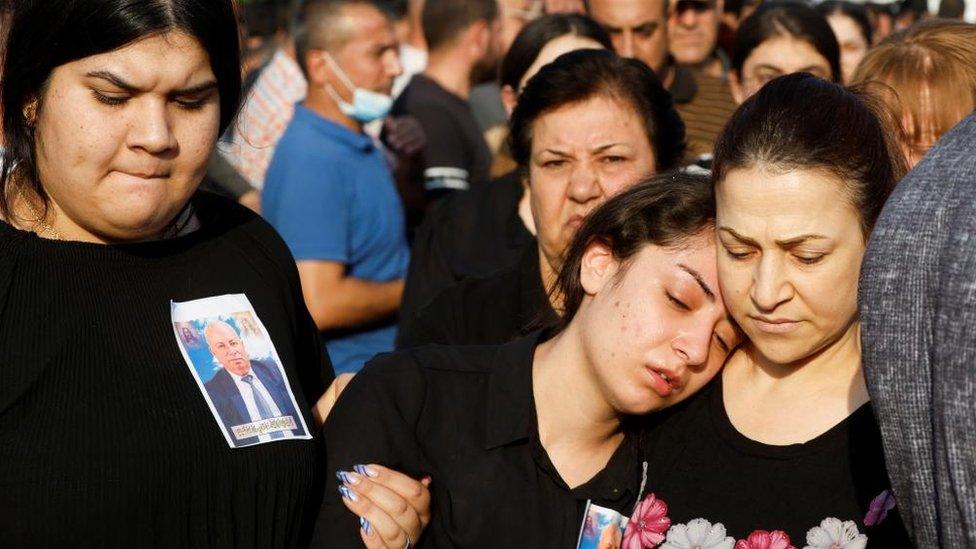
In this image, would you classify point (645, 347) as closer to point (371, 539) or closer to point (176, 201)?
point (371, 539)

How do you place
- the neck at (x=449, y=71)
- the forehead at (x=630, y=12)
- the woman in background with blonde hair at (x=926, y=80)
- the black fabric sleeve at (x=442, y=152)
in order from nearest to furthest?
the woman in background with blonde hair at (x=926, y=80), the forehead at (x=630, y=12), the black fabric sleeve at (x=442, y=152), the neck at (x=449, y=71)

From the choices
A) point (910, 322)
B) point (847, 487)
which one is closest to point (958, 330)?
point (910, 322)

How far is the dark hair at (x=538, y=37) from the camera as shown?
17.0 ft

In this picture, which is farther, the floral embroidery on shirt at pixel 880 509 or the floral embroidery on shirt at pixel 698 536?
the floral embroidery on shirt at pixel 698 536

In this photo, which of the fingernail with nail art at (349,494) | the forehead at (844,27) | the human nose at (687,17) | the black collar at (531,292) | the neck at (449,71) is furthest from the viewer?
the forehead at (844,27)

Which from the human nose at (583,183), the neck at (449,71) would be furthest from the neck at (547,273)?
the neck at (449,71)

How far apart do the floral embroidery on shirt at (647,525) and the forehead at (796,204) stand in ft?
1.99

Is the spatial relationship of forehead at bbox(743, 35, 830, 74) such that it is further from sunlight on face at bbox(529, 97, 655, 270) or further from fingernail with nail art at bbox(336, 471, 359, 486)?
fingernail with nail art at bbox(336, 471, 359, 486)

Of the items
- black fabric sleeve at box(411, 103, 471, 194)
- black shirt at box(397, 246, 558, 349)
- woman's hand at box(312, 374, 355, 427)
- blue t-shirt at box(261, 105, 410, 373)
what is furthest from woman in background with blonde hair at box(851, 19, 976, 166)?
black fabric sleeve at box(411, 103, 471, 194)

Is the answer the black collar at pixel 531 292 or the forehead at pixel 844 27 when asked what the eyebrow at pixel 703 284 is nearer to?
the black collar at pixel 531 292

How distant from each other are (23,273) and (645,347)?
4.26ft

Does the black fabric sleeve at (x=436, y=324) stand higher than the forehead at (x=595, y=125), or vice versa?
the forehead at (x=595, y=125)

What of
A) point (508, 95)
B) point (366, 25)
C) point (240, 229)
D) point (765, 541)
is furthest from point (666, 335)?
point (366, 25)

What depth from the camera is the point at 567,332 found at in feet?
9.92
